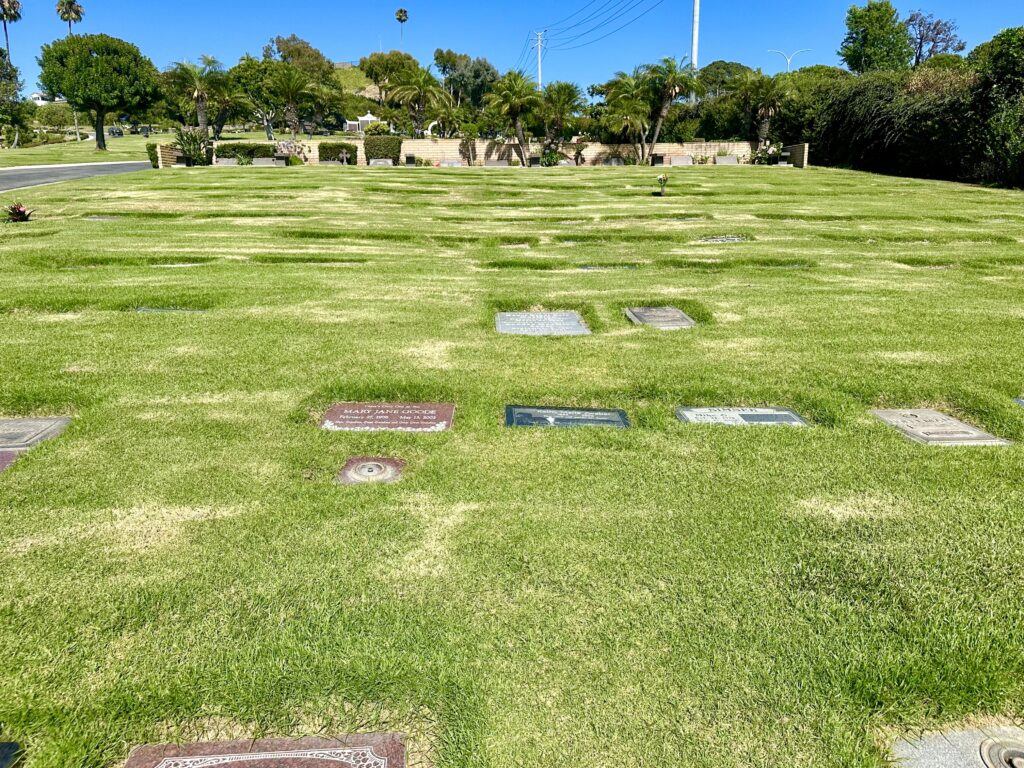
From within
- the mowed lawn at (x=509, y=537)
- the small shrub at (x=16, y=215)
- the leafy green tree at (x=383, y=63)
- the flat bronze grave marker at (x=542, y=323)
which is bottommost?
the mowed lawn at (x=509, y=537)

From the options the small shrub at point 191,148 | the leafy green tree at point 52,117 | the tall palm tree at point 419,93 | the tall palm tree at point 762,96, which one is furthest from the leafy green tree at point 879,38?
the leafy green tree at point 52,117

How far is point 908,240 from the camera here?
1256 centimetres

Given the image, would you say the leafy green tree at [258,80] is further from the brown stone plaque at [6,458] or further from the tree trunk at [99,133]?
the brown stone plaque at [6,458]

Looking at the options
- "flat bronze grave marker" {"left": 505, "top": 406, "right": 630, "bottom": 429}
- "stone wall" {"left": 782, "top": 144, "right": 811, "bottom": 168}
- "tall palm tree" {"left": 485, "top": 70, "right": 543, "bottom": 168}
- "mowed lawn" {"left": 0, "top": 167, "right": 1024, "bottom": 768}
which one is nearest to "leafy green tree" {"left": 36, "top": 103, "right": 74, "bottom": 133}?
"tall palm tree" {"left": 485, "top": 70, "right": 543, "bottom": 168}

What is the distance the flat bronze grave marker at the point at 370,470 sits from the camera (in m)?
3.55

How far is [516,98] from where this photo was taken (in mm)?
45281

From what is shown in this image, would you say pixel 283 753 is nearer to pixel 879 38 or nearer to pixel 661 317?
pixel 661 317

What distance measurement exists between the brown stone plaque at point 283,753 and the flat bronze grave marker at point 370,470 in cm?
163

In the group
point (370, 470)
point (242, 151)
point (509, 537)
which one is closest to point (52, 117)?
point (242, 151)

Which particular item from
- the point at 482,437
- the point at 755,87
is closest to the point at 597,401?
the point at 482,437

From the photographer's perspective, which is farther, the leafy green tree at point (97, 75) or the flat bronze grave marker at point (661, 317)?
the leafy green tree at point (97, 75)

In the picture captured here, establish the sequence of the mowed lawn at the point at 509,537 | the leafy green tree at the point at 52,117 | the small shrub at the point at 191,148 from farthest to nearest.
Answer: the leafy green tree at the point at 52,117 < the small shrub at the point at 191,148 < the mowed lawn at the point at 509,537

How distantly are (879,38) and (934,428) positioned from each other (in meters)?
89.7

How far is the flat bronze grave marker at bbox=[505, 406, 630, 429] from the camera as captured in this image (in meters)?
4.28
